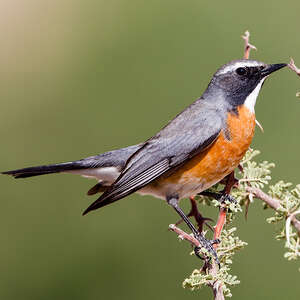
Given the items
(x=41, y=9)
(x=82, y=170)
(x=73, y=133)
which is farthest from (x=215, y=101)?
(x=41, y=9)

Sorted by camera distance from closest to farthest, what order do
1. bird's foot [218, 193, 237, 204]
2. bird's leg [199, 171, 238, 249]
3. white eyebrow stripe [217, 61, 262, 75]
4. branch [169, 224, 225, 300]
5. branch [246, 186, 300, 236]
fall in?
branch [169, 224, 225, 300], branch [246, 186, 300, 236], bird's leg [199, 171, 238, 249], bird's foot [218, 193, 237, 204], white eyebrow stripe [217, 61, 262, 75]

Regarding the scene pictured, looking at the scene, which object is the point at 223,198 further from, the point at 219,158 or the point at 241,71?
the point at 241,71

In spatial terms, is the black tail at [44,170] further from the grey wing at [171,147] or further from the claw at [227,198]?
the claw at [227,198]

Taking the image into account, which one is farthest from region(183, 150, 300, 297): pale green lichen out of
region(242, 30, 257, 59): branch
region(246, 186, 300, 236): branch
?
region(242, 30, 257, 59): branch

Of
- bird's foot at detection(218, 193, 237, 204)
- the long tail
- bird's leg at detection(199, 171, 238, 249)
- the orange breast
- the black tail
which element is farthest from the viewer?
the long tail

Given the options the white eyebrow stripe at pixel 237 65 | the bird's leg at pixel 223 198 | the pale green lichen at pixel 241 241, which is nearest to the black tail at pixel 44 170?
the bird's leg at pixel 223 198

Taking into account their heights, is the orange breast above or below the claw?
above

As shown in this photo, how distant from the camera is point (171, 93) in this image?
5.89 meters

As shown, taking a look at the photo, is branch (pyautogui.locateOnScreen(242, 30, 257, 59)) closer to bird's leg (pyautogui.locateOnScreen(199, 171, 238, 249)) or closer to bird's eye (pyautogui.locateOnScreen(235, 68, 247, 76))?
bird's leg (pyautogui.locateOnScreen(199, 171, 238, 249))

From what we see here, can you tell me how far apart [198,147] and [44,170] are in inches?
40.1

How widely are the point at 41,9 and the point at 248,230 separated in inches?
181

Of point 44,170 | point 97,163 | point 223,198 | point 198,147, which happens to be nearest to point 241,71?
point 198,147

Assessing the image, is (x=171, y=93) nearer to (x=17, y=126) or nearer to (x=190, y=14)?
(x=190, y=14)

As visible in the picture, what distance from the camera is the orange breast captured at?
379 centimetres
